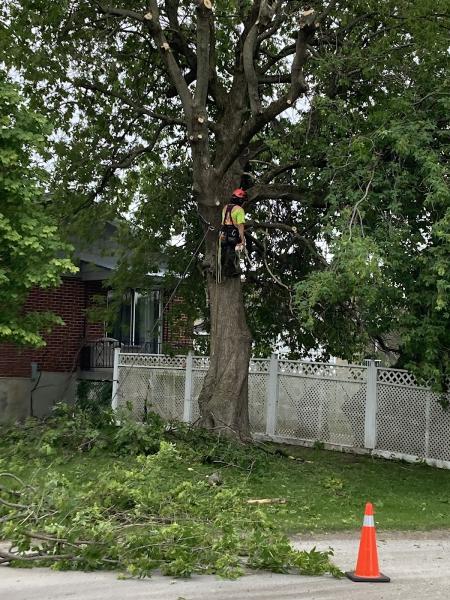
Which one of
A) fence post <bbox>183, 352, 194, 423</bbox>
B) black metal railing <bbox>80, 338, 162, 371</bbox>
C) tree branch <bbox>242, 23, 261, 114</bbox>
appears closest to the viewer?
tree branch <bbox>242, 23, 261, 114</bbox>

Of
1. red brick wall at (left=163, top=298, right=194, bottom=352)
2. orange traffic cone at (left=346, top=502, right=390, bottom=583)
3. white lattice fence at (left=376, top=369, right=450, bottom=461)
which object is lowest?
orange traffic cone at (left=346, top=502, right=390, bottom=583)

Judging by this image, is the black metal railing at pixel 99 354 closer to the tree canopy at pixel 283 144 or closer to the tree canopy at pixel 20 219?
the tree canopy at pixel 283 144

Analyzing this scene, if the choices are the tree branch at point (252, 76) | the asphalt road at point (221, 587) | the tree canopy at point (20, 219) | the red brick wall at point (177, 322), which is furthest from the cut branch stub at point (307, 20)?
the red brick wall at point (177, 322)

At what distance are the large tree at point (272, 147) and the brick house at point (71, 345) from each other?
2.99m

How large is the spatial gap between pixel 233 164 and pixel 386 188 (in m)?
3.89

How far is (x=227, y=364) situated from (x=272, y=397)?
3136 millimetres

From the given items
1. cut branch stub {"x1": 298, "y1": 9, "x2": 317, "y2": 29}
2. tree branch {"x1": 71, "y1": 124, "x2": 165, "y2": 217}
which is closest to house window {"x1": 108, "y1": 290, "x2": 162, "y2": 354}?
tree branch {"x1": 71, "y1": 124, "x2": 165, "y2": 217}

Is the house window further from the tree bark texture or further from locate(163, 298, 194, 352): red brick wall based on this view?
the tree bark texture

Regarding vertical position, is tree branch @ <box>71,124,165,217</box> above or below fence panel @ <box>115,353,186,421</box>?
above

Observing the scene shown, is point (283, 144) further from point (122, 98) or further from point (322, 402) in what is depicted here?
point (322, 402)

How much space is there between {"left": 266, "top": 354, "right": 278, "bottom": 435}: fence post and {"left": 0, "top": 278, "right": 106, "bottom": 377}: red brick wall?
19.5 ft

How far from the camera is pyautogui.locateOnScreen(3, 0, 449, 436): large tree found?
1066 centimetres

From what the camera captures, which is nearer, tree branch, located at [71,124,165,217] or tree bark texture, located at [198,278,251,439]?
tree bark texture, located at [198,278,251,439]

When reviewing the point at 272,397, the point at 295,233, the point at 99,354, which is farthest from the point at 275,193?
the point at 99,354
